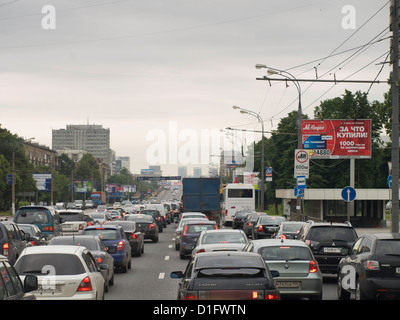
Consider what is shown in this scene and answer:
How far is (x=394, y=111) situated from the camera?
2645cm

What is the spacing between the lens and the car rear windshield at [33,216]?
33.0 meters

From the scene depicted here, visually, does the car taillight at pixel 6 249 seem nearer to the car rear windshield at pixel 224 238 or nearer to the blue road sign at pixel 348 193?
the car rear windshield at pixel 224 238

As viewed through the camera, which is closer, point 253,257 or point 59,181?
point 253,257

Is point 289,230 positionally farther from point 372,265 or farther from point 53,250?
point 53,250

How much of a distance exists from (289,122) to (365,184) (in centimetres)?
1893

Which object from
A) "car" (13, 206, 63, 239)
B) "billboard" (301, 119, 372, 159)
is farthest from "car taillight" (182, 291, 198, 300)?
"billboard" (301, 119, 372, 159)

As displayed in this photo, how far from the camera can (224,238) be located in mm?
21438

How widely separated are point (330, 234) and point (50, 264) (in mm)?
10638

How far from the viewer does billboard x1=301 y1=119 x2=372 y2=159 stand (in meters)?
59.3

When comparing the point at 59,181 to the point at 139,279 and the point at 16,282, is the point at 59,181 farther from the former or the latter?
the point at 16,282

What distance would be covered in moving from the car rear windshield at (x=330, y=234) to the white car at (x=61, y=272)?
9329mm

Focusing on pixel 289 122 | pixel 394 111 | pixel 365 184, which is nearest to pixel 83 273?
pixel 394 111

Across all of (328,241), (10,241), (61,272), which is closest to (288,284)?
(61,272)

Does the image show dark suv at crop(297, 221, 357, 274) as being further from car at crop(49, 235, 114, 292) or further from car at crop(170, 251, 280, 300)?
car at crop(170, 251, 280, 300)
